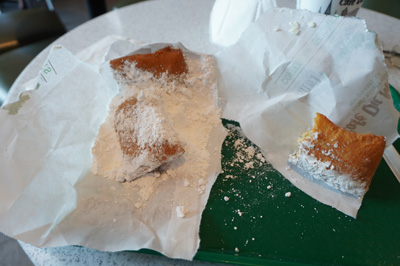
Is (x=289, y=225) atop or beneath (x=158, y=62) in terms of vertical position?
beneath

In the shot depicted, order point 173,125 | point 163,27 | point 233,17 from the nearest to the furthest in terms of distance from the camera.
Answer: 1. point 173,125
2. point 233,17
3. point 163,27

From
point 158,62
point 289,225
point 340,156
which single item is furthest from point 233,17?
point 289,225

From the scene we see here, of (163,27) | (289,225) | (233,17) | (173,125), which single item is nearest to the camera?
(289,225)

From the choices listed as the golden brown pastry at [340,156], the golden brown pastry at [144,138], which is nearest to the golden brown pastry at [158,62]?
the golden brown pastry at [144,138]

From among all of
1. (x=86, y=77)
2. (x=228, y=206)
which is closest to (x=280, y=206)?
(x=228, y=206)

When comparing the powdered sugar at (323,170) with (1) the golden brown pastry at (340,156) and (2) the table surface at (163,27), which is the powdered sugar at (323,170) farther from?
(2) the table surface at (163,27)

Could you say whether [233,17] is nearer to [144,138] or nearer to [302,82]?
[302,82]
